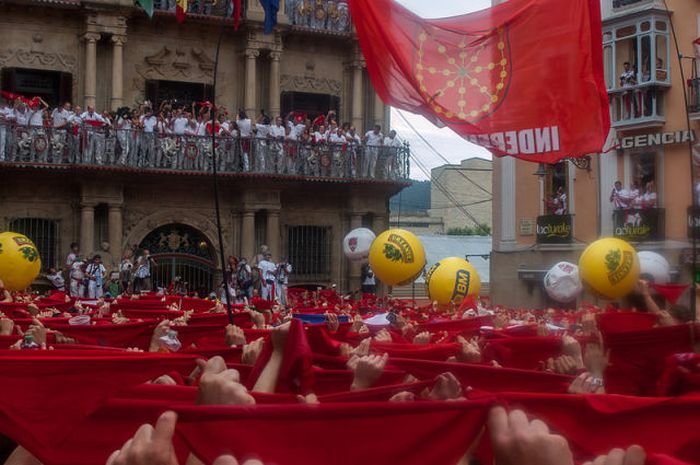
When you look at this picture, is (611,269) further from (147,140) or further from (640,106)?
(147,140)

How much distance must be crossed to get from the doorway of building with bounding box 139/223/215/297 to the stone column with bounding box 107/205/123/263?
3.33ft

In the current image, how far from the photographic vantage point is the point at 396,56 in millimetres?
9547

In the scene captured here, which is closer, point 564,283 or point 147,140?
point 564,283

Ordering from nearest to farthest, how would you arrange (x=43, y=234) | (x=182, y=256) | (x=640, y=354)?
(x=640, y=354)
(x=43, y=234)
(x=182, y=256)

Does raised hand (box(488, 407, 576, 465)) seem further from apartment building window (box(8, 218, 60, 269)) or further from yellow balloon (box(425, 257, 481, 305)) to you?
apartment building window (box(8, 218, 60, 269))

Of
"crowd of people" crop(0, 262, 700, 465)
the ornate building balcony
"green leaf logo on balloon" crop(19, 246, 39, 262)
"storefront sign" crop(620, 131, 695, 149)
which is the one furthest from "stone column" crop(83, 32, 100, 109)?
"crowd of people" crop(0, 262, 700, 465)

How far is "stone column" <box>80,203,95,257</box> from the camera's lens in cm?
2695

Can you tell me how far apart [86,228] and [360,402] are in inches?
959

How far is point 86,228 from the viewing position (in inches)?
1067

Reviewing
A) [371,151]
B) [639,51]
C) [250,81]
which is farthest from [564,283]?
[250,81]

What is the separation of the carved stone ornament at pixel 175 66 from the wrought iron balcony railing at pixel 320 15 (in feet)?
9.09

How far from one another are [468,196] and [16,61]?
36.9 metres

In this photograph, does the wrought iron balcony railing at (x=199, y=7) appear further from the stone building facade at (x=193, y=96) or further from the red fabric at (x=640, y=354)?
the red fabric at (x=640, y=354)

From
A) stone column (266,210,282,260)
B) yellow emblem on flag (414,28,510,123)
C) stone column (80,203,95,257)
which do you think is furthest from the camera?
stone column (266,210,282,260)
